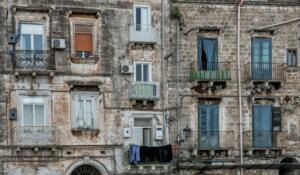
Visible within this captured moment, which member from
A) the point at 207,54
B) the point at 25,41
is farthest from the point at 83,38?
the point at 207,54

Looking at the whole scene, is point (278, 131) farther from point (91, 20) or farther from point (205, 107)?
point (91, 20)

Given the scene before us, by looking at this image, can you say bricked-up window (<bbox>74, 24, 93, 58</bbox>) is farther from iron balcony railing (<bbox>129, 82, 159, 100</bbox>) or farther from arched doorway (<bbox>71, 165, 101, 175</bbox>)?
arched doorway (<bbox>71, 165, 101, 175</bbox>)

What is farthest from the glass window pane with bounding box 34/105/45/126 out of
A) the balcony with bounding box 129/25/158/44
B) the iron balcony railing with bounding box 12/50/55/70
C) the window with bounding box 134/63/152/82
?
the balcony with bounding box 129/25/158/44

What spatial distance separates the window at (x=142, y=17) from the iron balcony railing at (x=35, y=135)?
5934 mm

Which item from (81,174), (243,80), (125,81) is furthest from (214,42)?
(81,174)

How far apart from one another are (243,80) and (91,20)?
290 inches

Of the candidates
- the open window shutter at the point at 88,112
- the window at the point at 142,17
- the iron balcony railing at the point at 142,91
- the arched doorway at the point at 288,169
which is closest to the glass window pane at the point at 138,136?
the iron balcony railing at the point at 142,91

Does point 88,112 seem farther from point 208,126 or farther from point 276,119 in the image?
point 276,119

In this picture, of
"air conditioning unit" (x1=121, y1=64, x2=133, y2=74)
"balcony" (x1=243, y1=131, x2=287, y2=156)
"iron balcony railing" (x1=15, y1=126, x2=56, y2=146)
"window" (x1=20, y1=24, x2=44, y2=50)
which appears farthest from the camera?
"balcony" (x1=243, y1=131, x2=287, y2=156)

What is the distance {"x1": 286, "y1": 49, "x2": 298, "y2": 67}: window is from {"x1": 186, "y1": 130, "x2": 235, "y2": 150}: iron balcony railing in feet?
14.3

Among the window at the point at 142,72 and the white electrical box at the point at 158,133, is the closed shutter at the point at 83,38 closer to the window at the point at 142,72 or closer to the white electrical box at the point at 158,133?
the window at the point at 142,72

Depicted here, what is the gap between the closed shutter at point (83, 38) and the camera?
3522cm

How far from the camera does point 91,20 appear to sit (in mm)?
35406

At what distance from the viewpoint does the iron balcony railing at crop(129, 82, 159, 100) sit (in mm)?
35500
